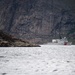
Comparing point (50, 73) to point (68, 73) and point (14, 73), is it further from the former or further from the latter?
point (14, 73)

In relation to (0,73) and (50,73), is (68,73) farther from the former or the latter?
(0,73)

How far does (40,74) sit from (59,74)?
2564mm

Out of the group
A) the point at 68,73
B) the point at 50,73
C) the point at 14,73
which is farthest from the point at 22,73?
the point at 68,73

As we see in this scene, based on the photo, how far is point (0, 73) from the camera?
38250 millimetres

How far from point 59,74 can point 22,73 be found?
5.26 metres

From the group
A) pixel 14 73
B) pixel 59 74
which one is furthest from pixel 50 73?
pixel 14 73

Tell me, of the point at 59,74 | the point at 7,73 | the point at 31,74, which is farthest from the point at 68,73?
the point at 7,73

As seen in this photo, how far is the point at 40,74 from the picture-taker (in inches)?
1469

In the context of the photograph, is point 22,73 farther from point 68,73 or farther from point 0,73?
point 68,73

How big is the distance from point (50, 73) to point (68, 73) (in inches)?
98.9

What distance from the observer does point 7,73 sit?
3825 cm

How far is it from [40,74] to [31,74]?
1.23 meters

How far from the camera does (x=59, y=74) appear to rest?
37.2 metres

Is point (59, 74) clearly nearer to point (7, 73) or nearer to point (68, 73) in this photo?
point (68, 73)
